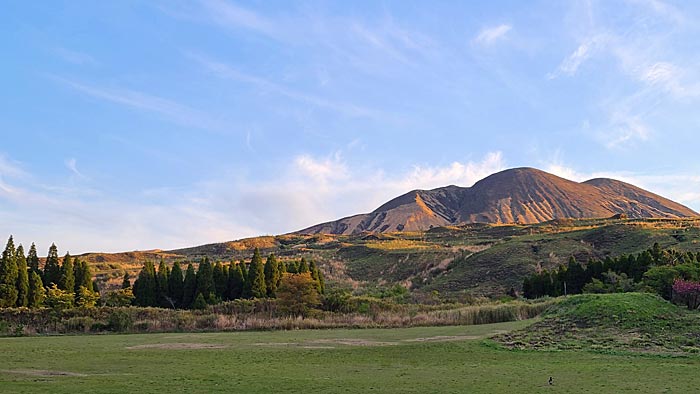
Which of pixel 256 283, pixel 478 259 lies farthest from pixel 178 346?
pixel 478 259

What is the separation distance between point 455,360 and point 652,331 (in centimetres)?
1131

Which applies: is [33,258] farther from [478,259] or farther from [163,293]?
[478,259]

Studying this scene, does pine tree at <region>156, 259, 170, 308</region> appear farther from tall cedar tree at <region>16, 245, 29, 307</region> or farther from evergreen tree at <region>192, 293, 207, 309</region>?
tall cedar tree at <region>16, 245, 29, 307</region>

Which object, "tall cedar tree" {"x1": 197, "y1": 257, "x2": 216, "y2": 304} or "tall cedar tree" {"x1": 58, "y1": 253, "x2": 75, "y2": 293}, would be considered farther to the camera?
"tall cedar tree" {"x1": 197, "y1": 257, "x2": 216, "y2": 304}

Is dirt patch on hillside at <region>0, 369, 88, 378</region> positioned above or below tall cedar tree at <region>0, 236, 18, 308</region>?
below

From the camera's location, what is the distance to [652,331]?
2664 cm

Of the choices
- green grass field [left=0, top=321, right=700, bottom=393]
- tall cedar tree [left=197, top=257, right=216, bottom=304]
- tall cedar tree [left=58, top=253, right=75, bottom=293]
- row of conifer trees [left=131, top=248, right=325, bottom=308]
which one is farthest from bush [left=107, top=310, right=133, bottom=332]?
tall cedar tree [left=197, top=257, right=216, bottom=304]

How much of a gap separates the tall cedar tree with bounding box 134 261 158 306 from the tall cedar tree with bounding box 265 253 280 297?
1002cm

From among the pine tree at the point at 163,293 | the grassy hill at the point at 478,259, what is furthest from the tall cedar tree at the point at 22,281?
the grassy hill at the point at 478,259

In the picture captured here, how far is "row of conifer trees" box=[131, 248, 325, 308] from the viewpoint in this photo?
174 ft

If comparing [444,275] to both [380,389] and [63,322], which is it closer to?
[63,322]

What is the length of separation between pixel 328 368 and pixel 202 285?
37.4 m

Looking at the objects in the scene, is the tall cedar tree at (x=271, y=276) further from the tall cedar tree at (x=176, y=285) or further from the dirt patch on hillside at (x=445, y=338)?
the dirt patch on hillside at (x=445, y=338)

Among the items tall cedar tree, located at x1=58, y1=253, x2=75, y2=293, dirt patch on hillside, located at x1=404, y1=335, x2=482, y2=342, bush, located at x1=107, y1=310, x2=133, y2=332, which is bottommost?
dirt patch on hillside, located at x1=404, y1=335, x2=482, y2=342
